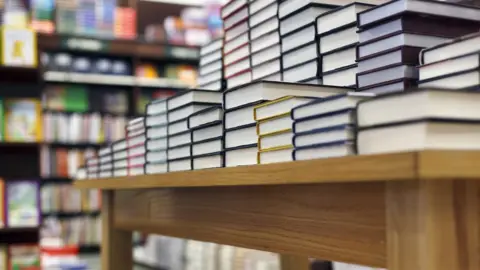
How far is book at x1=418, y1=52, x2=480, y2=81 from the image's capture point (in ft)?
2.40

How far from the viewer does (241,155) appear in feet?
3.37

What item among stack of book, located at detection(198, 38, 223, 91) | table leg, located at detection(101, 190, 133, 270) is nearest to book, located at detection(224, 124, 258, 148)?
stack of book, located at detection(198, 38, 223, 91)

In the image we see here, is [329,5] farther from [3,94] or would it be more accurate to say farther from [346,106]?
[3,94]

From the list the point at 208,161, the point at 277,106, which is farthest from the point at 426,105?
the point at 208,161

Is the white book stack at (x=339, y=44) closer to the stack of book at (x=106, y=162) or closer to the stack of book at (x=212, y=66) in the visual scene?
the stack of book at (x=212, y=66)

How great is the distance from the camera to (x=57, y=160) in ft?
18.0

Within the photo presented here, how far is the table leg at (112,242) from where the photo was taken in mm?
1971

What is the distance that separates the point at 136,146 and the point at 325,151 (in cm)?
85

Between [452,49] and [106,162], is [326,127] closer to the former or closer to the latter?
[452,49]

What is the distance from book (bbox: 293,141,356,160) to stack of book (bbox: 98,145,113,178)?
1035 millimetres

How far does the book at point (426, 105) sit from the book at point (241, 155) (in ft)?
1.06

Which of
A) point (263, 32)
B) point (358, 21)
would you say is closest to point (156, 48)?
point (263, 32)

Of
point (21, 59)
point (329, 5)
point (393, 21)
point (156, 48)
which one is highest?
point (156, 48)

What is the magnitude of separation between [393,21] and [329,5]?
338 millimetres
